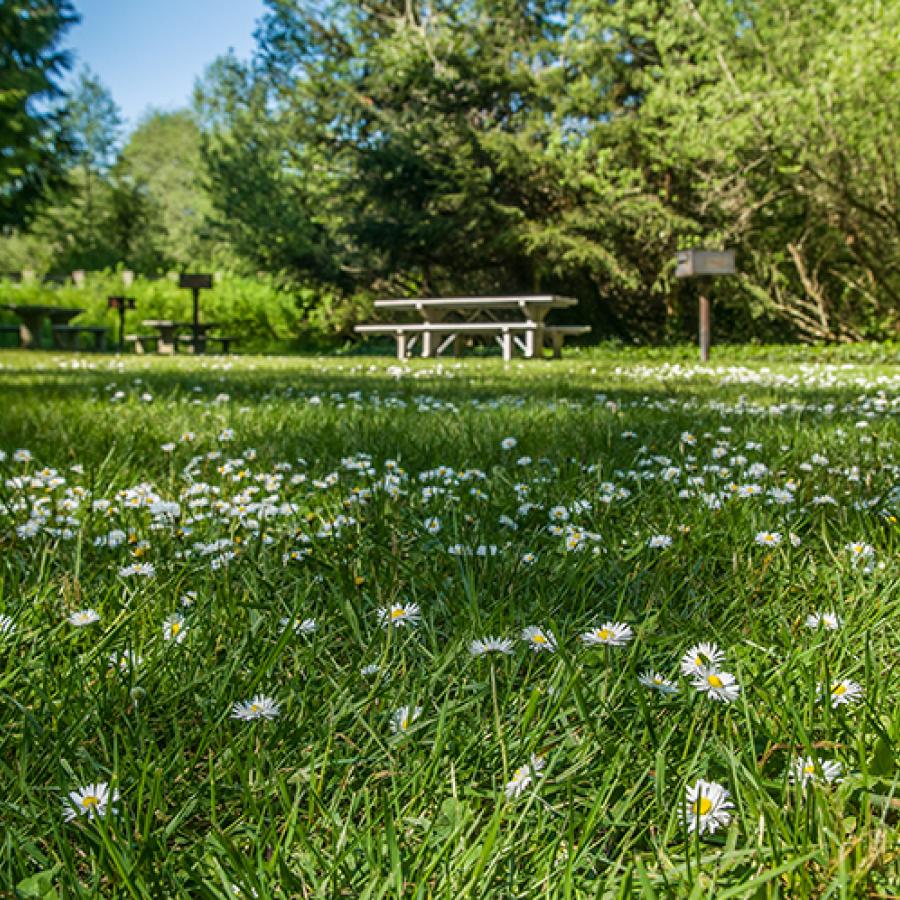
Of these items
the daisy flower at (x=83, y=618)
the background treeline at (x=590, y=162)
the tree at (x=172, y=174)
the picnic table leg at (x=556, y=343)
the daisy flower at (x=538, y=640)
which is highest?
the tree at (x=172, y=174)

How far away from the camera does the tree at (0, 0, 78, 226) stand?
69.2ft

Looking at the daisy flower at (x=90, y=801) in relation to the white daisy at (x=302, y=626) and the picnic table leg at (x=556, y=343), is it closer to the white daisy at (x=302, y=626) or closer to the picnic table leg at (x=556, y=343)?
the white daisy at (x=302, y=626)

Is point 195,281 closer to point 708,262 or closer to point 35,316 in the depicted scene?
point 35,316

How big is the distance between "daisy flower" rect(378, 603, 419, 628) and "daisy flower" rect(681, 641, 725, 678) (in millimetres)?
487

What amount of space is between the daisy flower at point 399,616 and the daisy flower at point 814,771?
0.67 meters

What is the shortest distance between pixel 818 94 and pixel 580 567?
50.7ft

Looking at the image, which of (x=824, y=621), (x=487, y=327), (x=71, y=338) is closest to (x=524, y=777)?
(x=824, y=621)

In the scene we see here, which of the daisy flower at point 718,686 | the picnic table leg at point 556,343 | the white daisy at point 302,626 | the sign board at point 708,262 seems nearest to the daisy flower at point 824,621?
the daisy flower at point 718,686

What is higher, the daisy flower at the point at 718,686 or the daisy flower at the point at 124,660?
the daisy flower at the point at 718,686

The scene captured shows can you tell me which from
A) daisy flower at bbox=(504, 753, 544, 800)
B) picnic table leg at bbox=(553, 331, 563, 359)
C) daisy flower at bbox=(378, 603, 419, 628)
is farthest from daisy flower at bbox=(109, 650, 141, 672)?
picnic table leg at bbox=(553, 331, 563, 359)

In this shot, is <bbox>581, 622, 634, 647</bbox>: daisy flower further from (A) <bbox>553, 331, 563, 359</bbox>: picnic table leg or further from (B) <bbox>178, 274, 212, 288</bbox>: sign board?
(B) <bbox>178, 274, 212, 288</bbox>: sign board

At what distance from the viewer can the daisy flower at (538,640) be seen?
1.34 metres

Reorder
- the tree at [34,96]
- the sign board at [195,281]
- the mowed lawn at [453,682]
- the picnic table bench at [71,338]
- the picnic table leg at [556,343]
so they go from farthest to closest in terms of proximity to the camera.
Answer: the tree at [34,96], the picnic table bench at [71,338], the sign board at [195,281], the picnic table leg at [556,343], the mowed lawn at [453,682]

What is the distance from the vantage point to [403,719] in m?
1.10
